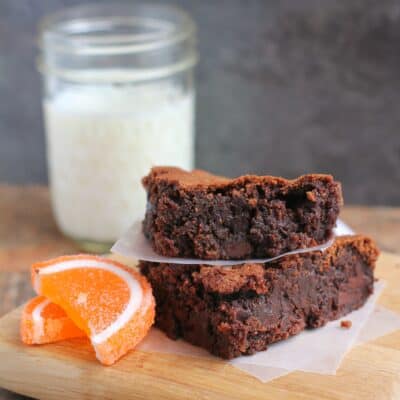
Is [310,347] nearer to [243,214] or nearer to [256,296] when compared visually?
[256,296]

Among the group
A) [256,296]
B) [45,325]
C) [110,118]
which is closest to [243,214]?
[256,296]

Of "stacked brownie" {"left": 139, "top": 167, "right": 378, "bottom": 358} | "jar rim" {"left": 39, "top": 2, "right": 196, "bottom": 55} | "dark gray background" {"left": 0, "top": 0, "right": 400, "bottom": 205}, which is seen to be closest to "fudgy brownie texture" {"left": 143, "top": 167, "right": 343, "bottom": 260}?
"stacked brownie" {"left": 139, "top": 167, "right": 378, "bottom": 358}

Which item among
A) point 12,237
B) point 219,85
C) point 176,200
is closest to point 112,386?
point 176,200

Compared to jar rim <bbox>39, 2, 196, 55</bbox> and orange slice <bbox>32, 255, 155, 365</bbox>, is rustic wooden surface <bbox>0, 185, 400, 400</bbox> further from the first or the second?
jar rim <bbox>39, 2, 196, 55</bbox>

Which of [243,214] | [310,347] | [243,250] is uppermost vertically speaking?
[243,214]

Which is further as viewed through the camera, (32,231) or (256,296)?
(32,231)
